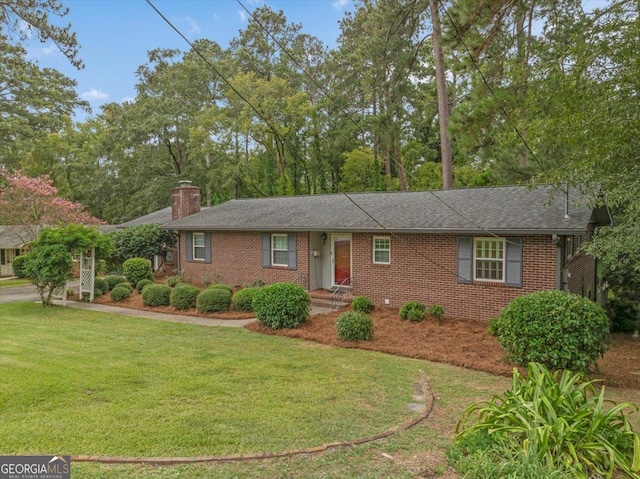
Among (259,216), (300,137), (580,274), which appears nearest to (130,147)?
(300,137)

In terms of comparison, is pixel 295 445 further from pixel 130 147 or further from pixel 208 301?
pixel 130 147

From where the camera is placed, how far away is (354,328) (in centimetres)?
911

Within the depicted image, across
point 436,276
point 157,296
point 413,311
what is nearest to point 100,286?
point 157,296

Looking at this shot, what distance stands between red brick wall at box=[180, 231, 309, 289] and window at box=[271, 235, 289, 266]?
0.23 m

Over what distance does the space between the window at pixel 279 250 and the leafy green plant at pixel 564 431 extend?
437 inches

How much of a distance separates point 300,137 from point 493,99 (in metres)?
22.0

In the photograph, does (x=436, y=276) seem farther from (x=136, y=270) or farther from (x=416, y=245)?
(x=136, y=270)

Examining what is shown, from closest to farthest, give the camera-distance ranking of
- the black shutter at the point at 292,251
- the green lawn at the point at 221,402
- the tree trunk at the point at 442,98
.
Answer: the green lawn at the point at 221,402 → the black shutter at the point at 292,251 → the tree trunk at the point at 442,98

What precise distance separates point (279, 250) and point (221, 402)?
9.82 metres

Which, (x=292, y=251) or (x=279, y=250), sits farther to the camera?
(x=279, y=250)

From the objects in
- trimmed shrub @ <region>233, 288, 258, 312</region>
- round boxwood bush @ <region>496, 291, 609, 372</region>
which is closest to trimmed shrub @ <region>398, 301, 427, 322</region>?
round boxwood bush @ <region>496, 291, 609, 372</region>

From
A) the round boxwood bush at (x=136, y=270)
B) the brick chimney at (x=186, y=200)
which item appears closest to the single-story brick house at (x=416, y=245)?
the round boxwood bush at (x=136, y=270)

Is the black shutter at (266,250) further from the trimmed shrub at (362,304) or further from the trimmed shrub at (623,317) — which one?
the trimmed shrub at (623,317)

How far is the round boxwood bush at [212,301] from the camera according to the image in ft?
41.1
